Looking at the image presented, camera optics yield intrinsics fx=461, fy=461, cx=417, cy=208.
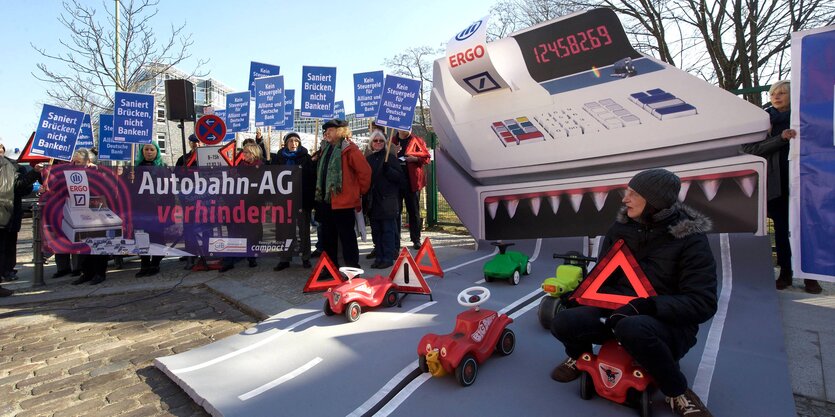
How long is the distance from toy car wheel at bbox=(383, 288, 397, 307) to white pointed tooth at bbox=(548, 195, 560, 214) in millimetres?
2369

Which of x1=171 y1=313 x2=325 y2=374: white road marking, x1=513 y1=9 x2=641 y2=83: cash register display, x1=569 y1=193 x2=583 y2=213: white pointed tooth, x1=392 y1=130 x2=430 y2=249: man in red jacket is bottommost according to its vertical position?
x1=171 y1=313 x2=325 y2=374: white road marking

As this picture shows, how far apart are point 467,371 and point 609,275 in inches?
39.6

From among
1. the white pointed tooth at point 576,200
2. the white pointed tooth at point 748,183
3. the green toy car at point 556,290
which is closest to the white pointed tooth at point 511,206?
the white pointed tooth at point 576,200

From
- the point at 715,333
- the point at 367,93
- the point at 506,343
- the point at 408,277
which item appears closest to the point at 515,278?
the point at 408,277

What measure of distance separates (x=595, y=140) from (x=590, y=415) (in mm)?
3441

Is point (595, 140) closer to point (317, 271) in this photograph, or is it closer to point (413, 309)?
point (413, 309)

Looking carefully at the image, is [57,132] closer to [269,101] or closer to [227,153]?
[227,153]

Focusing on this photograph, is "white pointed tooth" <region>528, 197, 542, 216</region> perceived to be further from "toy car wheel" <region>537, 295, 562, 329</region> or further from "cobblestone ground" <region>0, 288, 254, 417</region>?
"cobblestone ground" <region>0, 288, 254, 417</region>

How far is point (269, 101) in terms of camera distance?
8.84m

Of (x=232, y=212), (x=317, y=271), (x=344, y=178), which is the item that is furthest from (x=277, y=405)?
(x=232, y=212)

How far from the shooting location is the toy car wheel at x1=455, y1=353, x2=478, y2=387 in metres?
2.74

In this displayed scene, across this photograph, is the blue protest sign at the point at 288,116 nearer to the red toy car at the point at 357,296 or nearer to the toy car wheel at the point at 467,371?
the red toy car at the point at 357,296

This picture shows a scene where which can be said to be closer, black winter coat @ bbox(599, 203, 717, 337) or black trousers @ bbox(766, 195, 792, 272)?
black winter coat @ bbox(599, 203, 717, 337)

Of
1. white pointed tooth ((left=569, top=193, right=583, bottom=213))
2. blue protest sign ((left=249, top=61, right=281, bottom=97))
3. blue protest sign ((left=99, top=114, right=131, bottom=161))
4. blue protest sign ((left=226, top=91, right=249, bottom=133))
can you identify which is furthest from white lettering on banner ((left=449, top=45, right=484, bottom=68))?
blue protest sign ((left=99, top=114, right=131, bottom=161))
